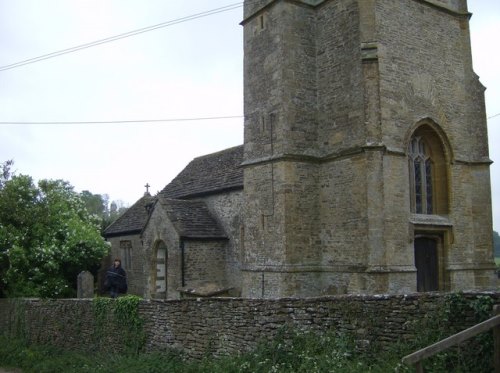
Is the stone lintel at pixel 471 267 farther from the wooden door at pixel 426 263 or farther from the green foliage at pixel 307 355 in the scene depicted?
the green foliage at pixel 307 355

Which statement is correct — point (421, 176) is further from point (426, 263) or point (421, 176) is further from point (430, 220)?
point (426, 263)

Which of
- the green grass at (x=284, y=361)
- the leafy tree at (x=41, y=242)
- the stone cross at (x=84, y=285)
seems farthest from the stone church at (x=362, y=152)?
the green grass at (x=284, y=361)

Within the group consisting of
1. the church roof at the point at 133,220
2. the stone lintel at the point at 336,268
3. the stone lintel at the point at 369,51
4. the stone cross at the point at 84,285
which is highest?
the stone lintel at the point at 369,51

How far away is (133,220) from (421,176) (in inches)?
662

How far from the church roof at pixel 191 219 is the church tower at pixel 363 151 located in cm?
328

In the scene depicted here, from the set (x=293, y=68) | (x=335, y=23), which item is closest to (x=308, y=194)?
(x=293, y=68)

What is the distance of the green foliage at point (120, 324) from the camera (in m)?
12.7

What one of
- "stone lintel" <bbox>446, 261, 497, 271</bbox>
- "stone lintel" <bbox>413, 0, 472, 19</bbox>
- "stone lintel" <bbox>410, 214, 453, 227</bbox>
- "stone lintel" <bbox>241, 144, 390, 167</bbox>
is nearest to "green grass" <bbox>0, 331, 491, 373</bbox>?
"stone lintel" <bbox>241, 144, 390, 167</bbox>

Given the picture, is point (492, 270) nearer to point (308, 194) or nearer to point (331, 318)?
point (308, 194)

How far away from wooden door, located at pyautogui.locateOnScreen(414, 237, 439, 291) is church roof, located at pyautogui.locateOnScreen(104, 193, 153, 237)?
1508 cm

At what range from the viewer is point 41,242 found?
63.4 ft

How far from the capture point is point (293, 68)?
57.2ft

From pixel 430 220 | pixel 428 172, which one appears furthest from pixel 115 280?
pixel 428 172

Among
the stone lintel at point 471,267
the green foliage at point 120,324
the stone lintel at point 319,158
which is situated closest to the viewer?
the green foliage at point 120,324
